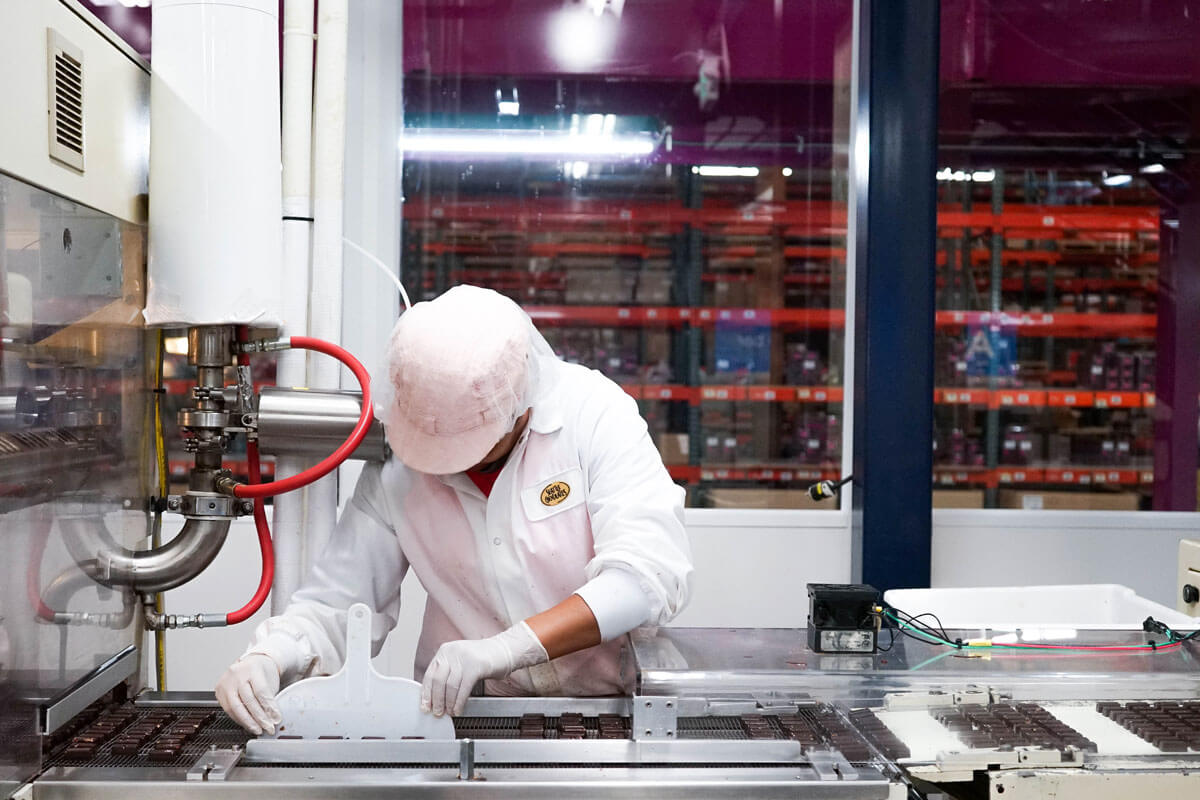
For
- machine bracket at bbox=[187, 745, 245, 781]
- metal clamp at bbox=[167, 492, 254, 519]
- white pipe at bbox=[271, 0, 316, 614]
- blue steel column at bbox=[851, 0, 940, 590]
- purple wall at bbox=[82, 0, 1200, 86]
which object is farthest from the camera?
purple wall at bbox=[82, 0, 1200, 86]

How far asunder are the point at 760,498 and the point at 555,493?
214 centimetres

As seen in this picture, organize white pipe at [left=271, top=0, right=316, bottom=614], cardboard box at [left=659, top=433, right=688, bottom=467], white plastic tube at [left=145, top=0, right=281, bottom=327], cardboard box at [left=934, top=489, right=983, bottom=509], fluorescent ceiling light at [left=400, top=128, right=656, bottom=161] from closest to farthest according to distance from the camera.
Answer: white plastic tube at [left=145, top=0, right=281, bottom=327] < white pipe at [left=271, top=0, right=316, bottom=614] < fluorescent ceiling light at [left=400, top=128, right=656, bottom=161] < cardboard box at [left=934, top=489, right=983, bottom=509] < cardboard box at [left=659, top=433, right=688, bottom=467]

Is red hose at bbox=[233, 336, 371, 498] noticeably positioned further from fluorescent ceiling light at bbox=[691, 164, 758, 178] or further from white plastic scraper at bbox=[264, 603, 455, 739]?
fluorescent ceiling light at bbox=[691, 164, 758, 178]

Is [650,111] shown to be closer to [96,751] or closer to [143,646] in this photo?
[143,646]

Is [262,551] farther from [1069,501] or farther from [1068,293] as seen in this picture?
[1068,293]

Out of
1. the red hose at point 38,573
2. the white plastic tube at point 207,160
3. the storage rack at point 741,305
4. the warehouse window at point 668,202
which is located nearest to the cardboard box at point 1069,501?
the storage rack at point 741,305

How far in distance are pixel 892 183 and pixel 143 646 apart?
87.8 inches

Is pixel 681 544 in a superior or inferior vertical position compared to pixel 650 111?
inferior

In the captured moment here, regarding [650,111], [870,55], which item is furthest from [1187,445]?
[650,111]

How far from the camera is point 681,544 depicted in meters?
1.75

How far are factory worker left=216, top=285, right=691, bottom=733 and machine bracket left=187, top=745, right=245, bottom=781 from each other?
0.54ft

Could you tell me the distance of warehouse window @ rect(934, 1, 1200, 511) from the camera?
3895mm

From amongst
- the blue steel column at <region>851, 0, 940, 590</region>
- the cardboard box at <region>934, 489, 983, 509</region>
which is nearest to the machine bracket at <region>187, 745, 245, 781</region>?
the blue steel column at <region>851, 0, 940, 590</region>

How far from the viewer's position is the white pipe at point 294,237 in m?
1.77
